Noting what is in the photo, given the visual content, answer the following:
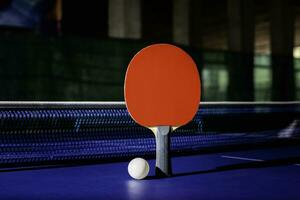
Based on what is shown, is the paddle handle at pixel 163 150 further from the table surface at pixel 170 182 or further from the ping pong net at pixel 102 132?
the ping pong net at pixel 102 132

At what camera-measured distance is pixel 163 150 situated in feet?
17.3

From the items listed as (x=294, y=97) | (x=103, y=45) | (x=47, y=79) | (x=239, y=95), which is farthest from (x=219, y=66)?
(x=47, y=79)

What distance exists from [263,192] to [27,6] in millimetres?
16035

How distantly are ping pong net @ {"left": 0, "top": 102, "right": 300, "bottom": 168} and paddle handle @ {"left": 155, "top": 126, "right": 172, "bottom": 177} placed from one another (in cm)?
172

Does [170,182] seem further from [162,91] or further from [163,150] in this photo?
[162,91]

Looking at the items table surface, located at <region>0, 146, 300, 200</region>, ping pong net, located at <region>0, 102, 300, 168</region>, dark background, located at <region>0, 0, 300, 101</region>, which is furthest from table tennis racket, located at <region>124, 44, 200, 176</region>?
dark background, located at <region>0, 0, 300, 101</region>

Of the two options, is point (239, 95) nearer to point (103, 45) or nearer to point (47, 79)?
point (103, 45)

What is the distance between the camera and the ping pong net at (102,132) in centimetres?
705

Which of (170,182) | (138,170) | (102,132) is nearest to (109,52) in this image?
(102,132)

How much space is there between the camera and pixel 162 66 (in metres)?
5.23

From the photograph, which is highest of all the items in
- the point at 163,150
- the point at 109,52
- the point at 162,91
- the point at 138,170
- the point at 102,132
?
the point at 109,52

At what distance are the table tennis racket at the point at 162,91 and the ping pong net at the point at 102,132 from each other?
5.62 ft

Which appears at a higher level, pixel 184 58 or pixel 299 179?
pixel 184 58

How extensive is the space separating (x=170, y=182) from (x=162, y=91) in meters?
0.95
